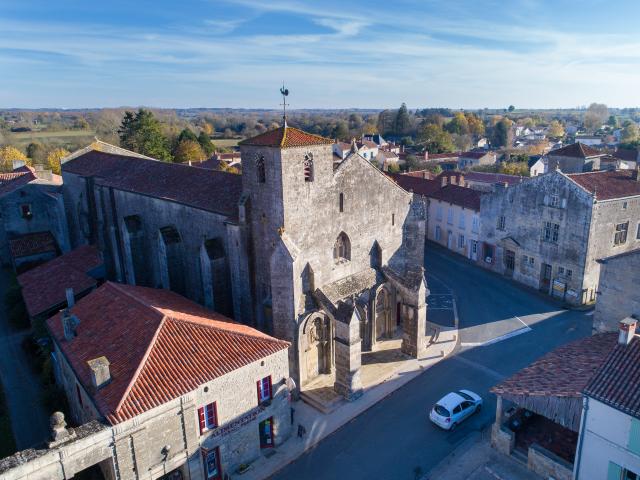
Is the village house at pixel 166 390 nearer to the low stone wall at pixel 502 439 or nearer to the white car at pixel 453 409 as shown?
the white car at pixel 453 409

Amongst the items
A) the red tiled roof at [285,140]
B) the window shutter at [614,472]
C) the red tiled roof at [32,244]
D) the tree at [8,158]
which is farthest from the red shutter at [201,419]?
the tree at [8,158]

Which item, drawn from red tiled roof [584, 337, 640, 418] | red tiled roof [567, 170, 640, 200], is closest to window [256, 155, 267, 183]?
red tiled roof [584, 337, 640, 418]

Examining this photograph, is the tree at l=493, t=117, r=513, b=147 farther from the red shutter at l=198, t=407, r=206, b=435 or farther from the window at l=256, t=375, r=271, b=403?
the red shutter at l=198, t=407, r=206, b=435

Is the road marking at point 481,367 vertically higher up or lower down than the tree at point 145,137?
lower down

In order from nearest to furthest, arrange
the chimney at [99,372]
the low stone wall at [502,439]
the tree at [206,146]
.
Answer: the chimney at [99,372]
the low stone wall at [502,439]
the tree at [206,146]

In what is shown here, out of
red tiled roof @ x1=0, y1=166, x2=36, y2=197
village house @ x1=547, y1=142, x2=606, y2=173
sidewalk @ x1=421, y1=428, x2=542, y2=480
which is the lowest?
sidewalk @ x1=421, y1=428, x2=542, y2=480

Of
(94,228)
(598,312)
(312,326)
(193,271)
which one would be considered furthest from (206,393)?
(94,228)

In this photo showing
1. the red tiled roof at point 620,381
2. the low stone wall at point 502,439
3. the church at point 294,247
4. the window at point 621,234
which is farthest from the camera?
the window at point 621,234
